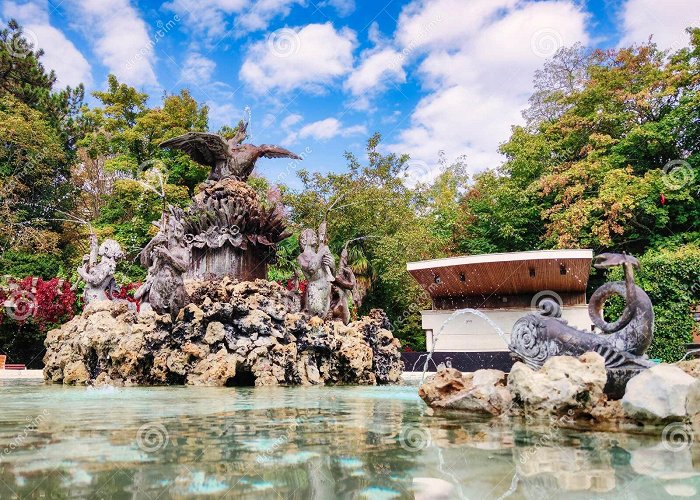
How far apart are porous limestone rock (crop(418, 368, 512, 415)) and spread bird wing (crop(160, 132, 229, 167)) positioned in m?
11.4

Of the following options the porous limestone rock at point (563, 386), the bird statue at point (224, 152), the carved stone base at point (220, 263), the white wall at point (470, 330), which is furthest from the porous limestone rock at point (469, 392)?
the white wall at point (470, 330)

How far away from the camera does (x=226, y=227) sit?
14.0 m

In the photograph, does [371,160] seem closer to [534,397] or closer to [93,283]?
[93,283]

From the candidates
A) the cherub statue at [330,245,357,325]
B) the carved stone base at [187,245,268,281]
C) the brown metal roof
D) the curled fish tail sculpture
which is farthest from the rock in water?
the brown metal roof

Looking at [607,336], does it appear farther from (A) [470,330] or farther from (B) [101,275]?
(A) [470,330]

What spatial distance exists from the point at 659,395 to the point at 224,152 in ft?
44.4

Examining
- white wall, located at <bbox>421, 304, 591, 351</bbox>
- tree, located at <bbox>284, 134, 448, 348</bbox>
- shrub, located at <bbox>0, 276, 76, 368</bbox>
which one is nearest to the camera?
shrub, located at <bbox>0, 276, 76, 368</bbox>

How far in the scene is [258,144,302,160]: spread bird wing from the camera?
1623 centimetres

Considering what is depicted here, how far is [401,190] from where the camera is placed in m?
29.3

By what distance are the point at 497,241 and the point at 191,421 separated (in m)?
24.6

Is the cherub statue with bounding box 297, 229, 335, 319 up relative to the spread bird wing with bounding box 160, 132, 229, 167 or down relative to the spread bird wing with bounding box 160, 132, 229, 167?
down

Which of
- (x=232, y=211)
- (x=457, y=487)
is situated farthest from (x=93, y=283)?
(x=457, y=487)

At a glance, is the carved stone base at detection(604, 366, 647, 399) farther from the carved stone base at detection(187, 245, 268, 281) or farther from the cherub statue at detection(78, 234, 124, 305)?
the cherub statue at detection(78, 234, 124, 305)

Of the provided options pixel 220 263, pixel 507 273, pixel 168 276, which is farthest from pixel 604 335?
pixel 507 273
